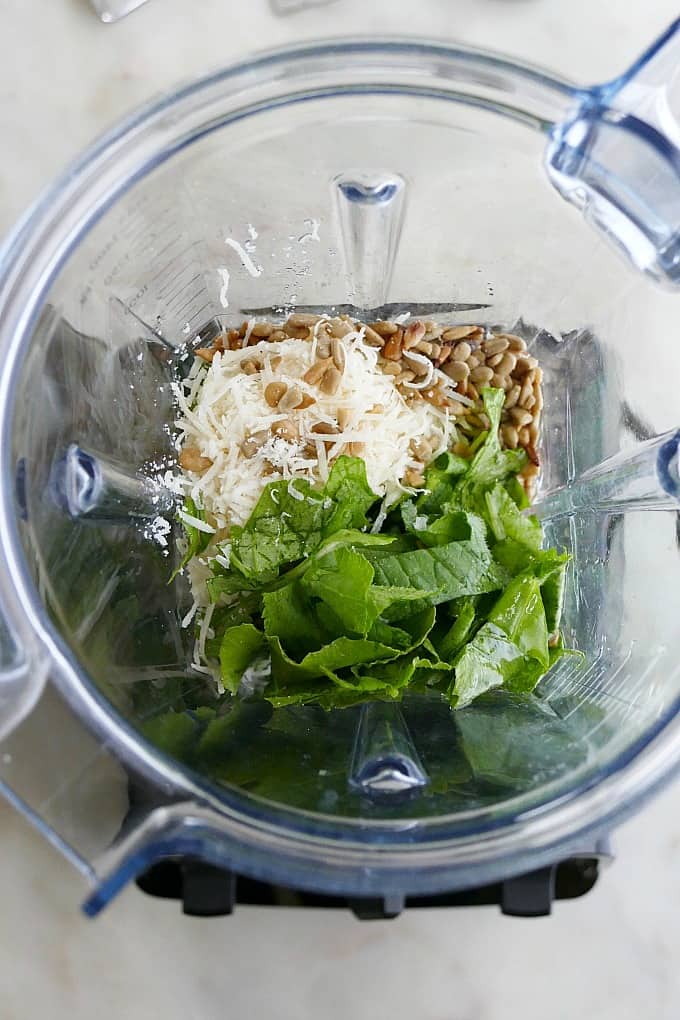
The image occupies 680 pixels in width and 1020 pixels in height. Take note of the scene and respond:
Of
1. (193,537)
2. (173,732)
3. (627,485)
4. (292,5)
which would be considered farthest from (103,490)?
(292,5)

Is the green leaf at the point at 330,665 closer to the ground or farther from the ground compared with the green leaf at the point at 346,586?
closer to the ground

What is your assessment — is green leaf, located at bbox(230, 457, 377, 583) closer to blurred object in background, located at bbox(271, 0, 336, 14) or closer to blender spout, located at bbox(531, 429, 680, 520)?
blender spout, located at bbox(531, 429, 680, 520)

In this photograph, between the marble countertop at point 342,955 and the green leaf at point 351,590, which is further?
the marble countertop at point 342,955

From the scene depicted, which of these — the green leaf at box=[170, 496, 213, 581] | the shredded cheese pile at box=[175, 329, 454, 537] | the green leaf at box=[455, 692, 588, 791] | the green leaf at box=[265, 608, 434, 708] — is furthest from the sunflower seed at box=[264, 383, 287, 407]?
the green leaf at box=[455, 692, 588, 791]

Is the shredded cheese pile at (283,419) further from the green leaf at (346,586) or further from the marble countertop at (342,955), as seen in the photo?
the marble countertop at (342,955)

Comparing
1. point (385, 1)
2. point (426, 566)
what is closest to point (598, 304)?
point (426, 566)

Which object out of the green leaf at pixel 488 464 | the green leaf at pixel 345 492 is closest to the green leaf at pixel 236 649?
the green leaf at pixel 345 492

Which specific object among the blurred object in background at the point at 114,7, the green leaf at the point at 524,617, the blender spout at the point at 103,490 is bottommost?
the green leaf at the point at 524,617
